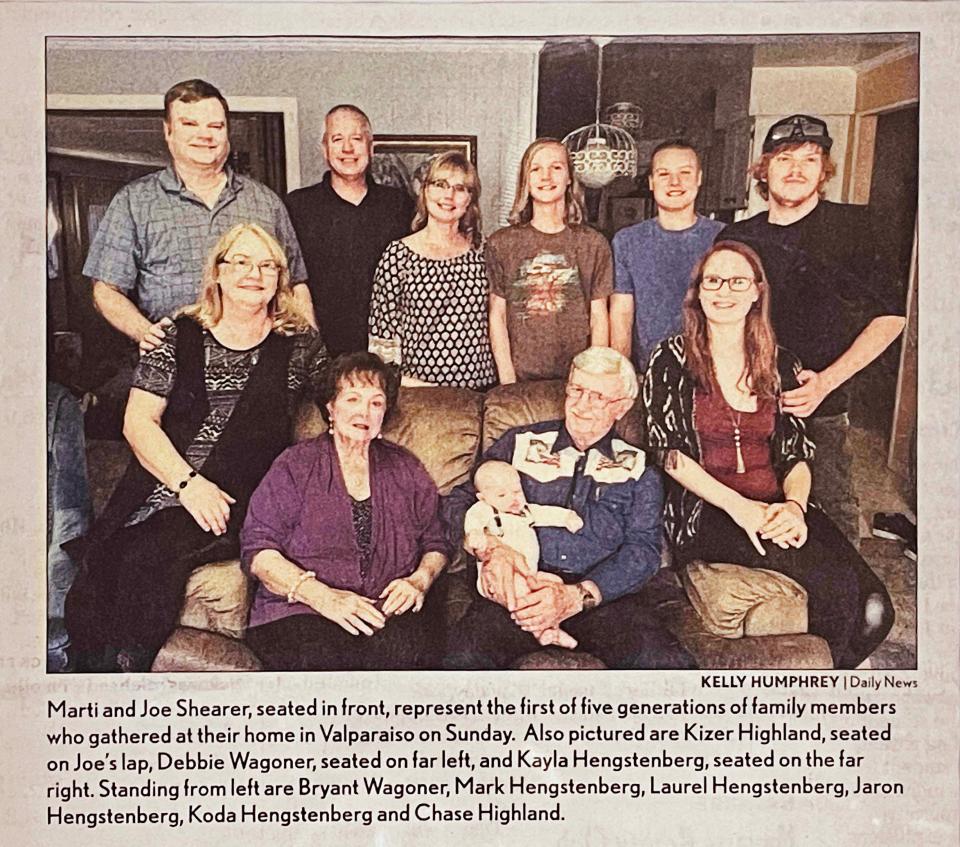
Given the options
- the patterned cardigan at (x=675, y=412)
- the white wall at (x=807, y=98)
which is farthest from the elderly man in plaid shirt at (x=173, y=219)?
the white wall at (x=807, y=98)

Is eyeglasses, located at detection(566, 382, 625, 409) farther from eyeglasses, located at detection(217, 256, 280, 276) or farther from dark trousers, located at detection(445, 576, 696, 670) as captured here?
eyeglasses, located at detection(217, 256, 280, 276)

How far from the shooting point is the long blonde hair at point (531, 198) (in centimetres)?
162

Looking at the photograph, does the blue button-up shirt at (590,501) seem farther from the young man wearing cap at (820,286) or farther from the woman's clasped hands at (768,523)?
the young man wearing cap at (820,286)

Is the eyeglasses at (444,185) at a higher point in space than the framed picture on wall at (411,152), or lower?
lower

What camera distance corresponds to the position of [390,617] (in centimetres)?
161

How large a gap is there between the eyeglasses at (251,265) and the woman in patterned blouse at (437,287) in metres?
0.15

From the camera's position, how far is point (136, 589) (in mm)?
1612

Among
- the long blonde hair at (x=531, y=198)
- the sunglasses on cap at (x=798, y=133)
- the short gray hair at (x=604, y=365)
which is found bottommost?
the short gray hair at (x=604, y=365)

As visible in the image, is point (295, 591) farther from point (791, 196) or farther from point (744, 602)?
point (791, 196)

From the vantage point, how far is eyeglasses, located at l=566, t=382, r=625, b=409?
64.1 inches

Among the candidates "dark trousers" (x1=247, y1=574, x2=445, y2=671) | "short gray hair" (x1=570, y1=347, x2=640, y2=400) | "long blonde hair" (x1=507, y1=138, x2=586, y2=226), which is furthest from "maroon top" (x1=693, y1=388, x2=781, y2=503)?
"dark trousers" (x1=247, y1=574, x2=445, y2=671)

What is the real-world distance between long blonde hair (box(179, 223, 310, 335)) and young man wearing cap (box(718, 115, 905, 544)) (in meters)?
0.65

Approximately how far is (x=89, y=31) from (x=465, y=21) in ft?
1.83

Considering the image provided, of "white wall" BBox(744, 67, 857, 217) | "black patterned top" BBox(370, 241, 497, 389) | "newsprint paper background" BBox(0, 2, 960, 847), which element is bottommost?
"newsprint paper background" BBox(0, 2, 960, 847)
